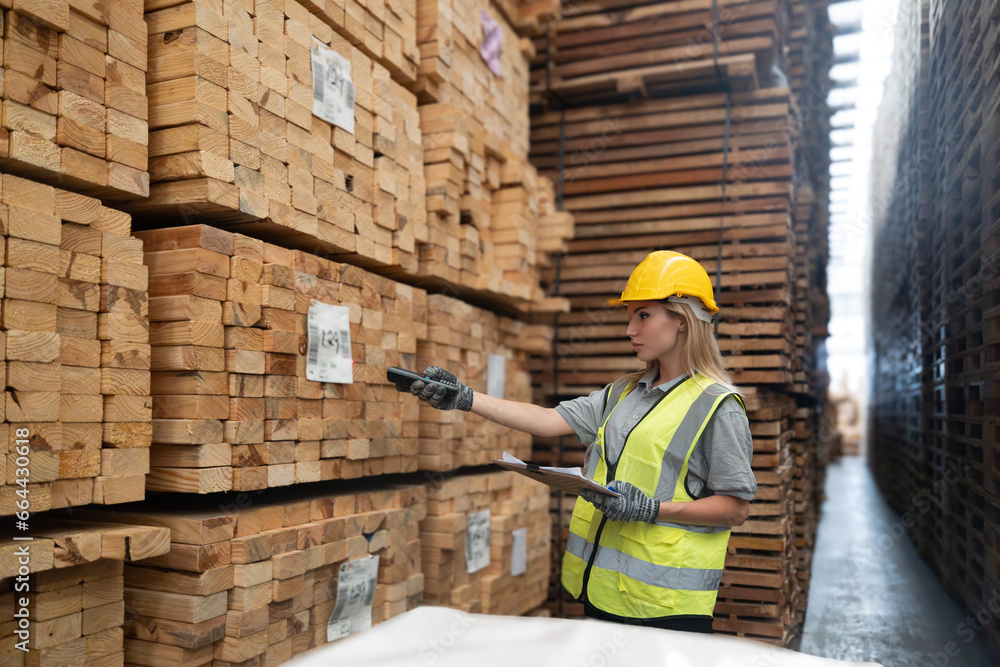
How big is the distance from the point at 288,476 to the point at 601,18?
455cm

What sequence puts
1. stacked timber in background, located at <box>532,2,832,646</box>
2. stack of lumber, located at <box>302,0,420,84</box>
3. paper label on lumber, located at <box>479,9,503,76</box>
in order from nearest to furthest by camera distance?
1. stack of lumber, located at <box>302,0,420,84</box>
2. paper label on lumber, located at <box>479,9,503,76</box>
3. stacked timber in background, located at <box>532,2,832,646</box>

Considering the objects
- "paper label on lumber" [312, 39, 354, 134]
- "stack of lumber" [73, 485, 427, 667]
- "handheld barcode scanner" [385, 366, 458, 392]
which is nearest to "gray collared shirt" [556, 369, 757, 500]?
"handheld barcode scanner" [385, 366, 458, 392]

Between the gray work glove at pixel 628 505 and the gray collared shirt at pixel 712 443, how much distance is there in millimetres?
238

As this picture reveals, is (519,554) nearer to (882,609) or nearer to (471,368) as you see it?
(471,368)

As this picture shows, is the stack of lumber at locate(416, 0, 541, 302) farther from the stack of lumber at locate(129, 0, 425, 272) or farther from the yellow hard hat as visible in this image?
the yellow hard hat

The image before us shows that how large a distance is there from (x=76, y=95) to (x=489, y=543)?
351cm

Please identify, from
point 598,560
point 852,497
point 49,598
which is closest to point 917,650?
point 598,560

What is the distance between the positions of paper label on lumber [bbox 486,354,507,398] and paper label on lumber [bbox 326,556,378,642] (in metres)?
1.59

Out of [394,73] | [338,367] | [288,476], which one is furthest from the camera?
[394,73]

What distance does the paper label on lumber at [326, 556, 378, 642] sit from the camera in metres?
3.83

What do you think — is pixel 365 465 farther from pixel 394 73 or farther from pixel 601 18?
pixel 601 18

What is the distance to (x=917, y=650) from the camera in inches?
229

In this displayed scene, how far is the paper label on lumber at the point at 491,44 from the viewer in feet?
18.0

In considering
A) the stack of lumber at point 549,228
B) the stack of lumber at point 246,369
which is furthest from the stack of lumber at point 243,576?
the stack of lumber at point 549,228
